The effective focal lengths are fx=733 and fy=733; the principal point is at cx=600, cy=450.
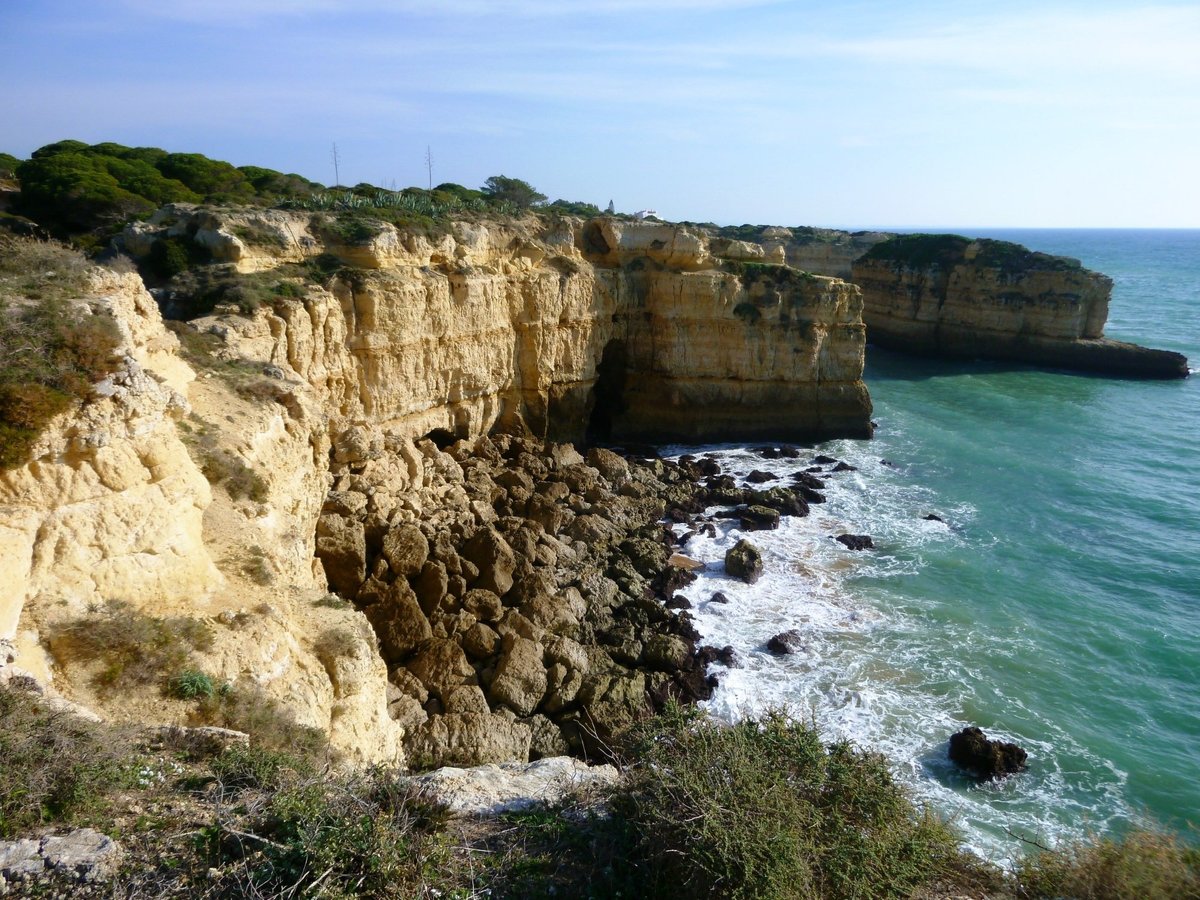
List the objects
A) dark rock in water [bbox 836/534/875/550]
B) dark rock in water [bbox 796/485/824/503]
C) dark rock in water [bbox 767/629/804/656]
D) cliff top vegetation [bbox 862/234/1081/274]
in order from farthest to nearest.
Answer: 1. cliff top vegetation [bbox 862/234/1081/274]
2. dark rock in water [bbox 796/485/824/503]
3. dark rock in water [bbox 836/534/875/550]
4. dark rock in water [bbox 767/629/804/656]

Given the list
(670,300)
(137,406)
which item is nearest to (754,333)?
(670,300)

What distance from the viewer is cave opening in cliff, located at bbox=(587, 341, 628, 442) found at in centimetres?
2977

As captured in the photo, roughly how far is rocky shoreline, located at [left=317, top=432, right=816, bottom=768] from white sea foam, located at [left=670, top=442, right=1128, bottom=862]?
0.96 m

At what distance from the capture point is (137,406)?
8.56m

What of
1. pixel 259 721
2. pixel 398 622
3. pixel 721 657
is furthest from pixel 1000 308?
pixel 259 721

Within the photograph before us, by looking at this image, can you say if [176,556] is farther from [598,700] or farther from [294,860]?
[598,700]

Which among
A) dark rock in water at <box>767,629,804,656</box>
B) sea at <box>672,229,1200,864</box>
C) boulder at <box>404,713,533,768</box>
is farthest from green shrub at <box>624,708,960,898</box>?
dark rock in water at <box>767,629,804,656</box>

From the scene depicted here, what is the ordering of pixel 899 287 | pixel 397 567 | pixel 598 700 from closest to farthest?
pixel 598 700
pixel 397 567
pixel 899 287

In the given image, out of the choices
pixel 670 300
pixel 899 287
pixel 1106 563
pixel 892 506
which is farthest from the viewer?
pixel 899 287

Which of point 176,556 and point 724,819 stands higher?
point 176,556

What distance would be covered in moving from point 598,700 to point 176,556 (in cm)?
836

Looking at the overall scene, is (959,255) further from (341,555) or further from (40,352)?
(40,352)

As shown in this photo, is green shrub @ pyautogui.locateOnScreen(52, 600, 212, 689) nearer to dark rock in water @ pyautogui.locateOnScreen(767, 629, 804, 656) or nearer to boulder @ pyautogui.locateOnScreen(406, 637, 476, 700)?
boulder @ pyautogui.locateOnScreen(406, 637, 476, 700)

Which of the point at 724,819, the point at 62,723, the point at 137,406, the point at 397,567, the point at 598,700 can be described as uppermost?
the point at 137,406
